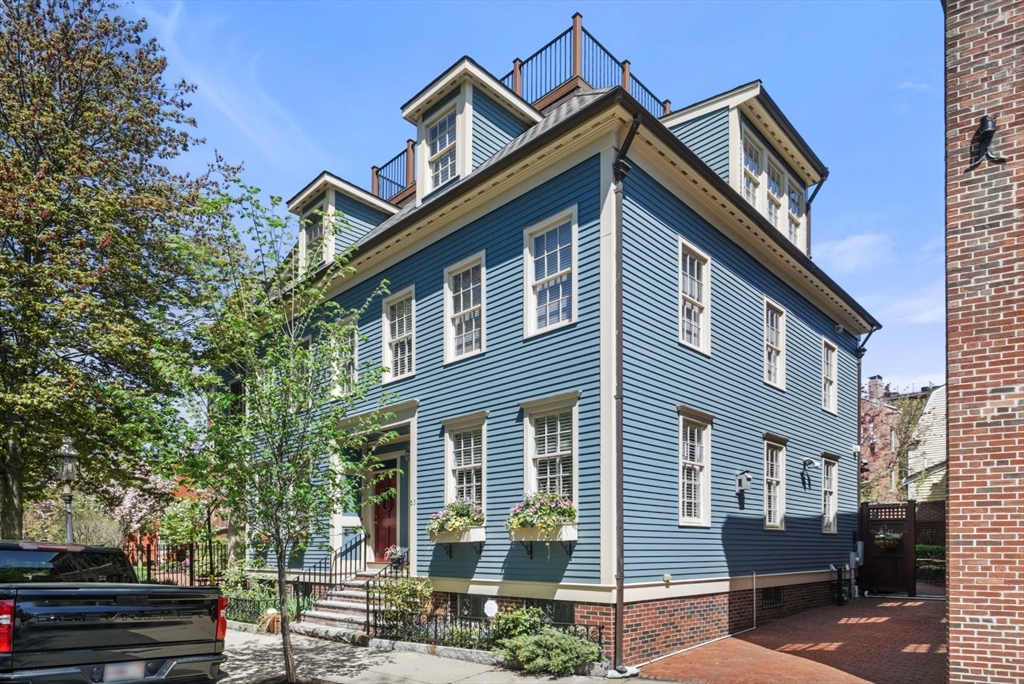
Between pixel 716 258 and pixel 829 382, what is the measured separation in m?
6.99

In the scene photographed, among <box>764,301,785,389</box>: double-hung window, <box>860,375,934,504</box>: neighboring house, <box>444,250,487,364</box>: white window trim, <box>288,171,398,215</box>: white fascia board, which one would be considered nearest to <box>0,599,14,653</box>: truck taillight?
<box>444,250,487,364</box>: white window trim

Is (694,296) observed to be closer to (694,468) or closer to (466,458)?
(694,468)

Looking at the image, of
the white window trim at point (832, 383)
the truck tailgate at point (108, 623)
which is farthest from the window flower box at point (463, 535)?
the white window trim at point (832, 383)

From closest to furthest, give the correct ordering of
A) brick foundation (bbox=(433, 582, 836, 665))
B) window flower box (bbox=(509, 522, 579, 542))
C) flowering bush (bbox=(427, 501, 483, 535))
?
brick foundation (bbox=(433, 582, 836, 665)), window flower box (bbox=(509, 522, 579, 542)), flowering bush (bbox=(427, 501, 483, 535))

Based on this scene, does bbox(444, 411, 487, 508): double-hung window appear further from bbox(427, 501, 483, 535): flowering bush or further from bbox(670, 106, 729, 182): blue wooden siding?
bbox(670, 106, 729, 182): blue wooden siding

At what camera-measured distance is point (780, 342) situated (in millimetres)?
15938

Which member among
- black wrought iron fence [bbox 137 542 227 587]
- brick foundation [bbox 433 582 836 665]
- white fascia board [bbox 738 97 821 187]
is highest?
white fascia board [bbox 738 97 821 187]

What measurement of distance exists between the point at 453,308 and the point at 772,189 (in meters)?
7.77

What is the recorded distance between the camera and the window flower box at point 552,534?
34.8 ft

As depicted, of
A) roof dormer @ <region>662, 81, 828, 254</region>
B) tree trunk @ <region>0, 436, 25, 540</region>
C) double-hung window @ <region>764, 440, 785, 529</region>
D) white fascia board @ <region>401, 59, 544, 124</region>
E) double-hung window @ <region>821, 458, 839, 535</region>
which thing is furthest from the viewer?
double-hung window @ <region>821, 458, 839, 535</region>

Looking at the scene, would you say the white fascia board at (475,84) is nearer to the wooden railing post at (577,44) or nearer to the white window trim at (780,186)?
the wooden railing post at (577,44)

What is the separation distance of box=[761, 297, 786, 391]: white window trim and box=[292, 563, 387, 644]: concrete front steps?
28.8 feet

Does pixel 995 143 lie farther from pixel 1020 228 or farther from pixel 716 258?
pixel 716 258

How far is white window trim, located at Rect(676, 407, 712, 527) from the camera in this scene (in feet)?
39.0
